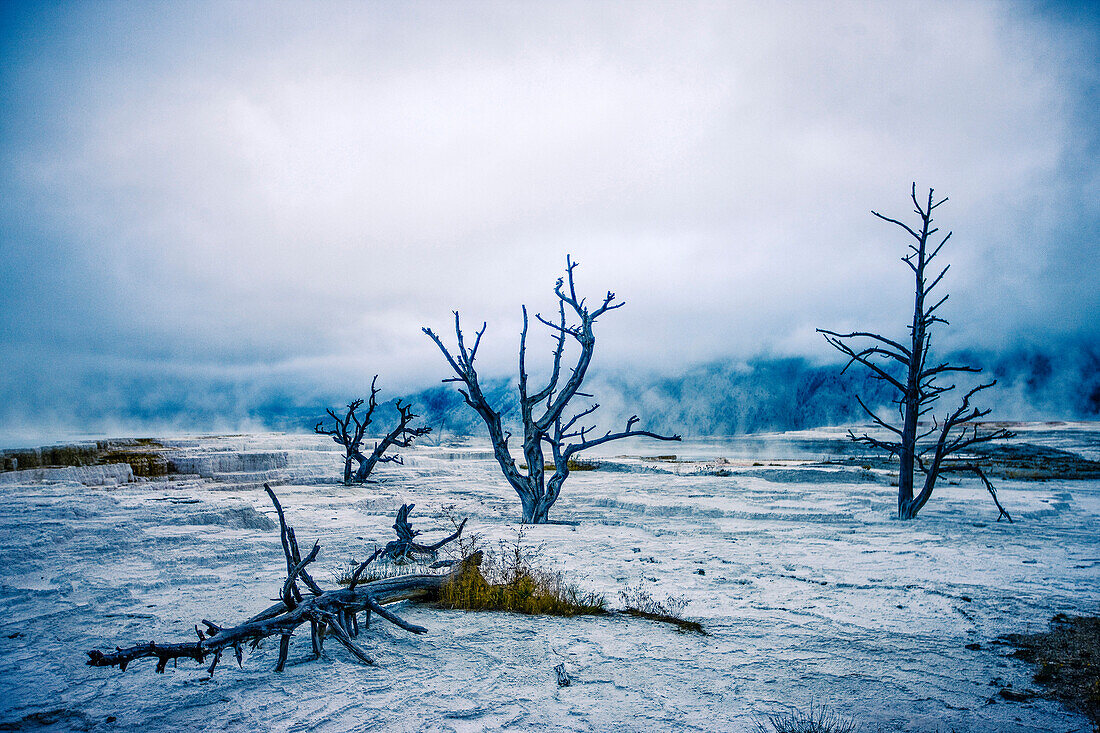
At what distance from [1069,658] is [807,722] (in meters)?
2.56

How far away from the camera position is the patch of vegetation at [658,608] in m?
4.97

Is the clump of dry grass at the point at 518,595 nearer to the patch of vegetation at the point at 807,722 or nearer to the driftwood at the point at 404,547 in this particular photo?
the driftwood at the point at 404,547

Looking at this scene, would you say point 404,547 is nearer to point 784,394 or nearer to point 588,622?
point 588,622

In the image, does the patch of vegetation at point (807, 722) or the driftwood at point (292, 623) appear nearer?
the patch of vegetation at point (807, 722)

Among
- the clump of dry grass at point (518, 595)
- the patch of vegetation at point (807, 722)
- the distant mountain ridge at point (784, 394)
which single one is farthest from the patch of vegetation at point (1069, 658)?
the distant mountain ridge at point (784, 394)

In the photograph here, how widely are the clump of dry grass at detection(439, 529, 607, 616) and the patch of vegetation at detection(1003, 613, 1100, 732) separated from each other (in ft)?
10.8

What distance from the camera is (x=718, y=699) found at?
11.9 ft

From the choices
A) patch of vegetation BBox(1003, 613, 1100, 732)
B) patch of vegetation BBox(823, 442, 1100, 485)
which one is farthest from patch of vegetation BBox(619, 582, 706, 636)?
patch of vegetation BBox(823, 442, 1100, 485)

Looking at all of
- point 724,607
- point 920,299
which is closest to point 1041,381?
point 920,299

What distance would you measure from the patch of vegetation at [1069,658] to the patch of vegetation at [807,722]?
1.40 meters

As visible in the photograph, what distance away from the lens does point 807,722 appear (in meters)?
3.28

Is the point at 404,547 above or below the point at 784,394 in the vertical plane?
below

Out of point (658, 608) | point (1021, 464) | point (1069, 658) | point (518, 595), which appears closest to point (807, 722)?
point (658, 608)

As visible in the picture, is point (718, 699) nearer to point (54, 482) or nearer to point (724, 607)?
point (724, 607)
